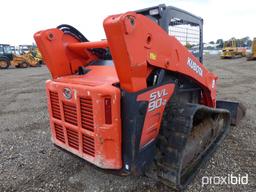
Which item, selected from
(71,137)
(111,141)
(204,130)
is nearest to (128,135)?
(111,141)

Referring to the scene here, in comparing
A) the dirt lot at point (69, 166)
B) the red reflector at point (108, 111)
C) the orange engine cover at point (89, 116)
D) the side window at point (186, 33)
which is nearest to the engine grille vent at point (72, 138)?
the orange engine cover at point (89, 116)

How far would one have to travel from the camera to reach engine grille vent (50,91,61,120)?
8.35 feet

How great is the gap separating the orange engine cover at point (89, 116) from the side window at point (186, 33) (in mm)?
1033

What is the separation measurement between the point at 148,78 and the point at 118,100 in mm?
431

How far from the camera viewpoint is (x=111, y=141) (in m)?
2.09

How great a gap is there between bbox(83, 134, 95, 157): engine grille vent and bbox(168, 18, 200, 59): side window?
1.62 meters

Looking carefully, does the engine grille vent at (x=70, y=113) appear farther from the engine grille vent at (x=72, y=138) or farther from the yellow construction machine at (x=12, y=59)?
the yellow construction machine at (x=12, y=59)

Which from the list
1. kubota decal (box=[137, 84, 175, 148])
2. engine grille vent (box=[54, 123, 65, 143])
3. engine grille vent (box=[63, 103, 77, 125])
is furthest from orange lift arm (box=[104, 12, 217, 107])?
engine grille vent (box=[54, 123, 65, 143])

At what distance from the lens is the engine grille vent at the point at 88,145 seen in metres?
2.26

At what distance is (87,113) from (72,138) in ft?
1.69

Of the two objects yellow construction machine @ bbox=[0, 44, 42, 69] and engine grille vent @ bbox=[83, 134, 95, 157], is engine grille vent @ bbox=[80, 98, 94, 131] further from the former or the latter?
yellow construction machine @ bbox=[0, 44, 42, 69]

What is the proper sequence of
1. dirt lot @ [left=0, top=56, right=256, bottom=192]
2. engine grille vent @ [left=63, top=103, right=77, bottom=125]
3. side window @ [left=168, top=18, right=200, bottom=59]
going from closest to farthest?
1. engine grille vent @ [left=63, top=103, right=77, bottom=125]
2. dirt lot @ [left=0, top=56, right=256, bottom=192]
3. side window @ [left=168, top=18, right=200, bottom=59]

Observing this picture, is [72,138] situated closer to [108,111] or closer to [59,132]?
[59,132]

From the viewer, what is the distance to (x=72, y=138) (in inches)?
98.7
